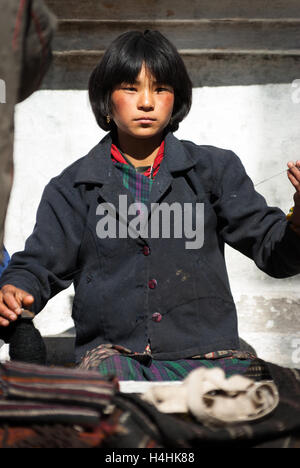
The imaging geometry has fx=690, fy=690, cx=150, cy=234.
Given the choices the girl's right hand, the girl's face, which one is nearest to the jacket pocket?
the girl's face

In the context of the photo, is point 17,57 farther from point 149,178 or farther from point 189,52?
point 189,52

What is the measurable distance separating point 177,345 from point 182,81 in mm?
965

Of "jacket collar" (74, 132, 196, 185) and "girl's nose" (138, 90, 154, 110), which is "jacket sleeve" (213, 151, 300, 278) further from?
"girl's nose" (138, 90, 154, 110)

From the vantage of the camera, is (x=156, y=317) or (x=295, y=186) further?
(x=156, y=317)

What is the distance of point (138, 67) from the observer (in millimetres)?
2428

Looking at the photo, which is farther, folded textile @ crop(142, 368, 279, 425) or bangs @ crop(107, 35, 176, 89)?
bangs @ crop(107, 35, 176, 89)

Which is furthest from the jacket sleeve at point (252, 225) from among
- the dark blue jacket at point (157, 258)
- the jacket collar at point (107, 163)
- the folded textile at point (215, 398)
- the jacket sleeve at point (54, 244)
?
the folded textile at point (215, 398)

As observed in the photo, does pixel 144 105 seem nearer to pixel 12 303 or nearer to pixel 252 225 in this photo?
pixel 252 225

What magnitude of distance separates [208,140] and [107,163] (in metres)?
1.26

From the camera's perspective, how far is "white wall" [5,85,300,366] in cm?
363

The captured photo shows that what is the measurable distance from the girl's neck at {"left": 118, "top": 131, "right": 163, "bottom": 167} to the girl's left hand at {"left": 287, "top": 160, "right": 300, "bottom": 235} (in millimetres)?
644

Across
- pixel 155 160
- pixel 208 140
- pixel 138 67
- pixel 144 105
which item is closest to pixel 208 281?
pixel 155 160

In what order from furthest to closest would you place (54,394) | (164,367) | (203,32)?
(203,32) < (164,367) < (54,394)

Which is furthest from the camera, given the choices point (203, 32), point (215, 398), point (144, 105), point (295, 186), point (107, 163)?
point (203, 32)
